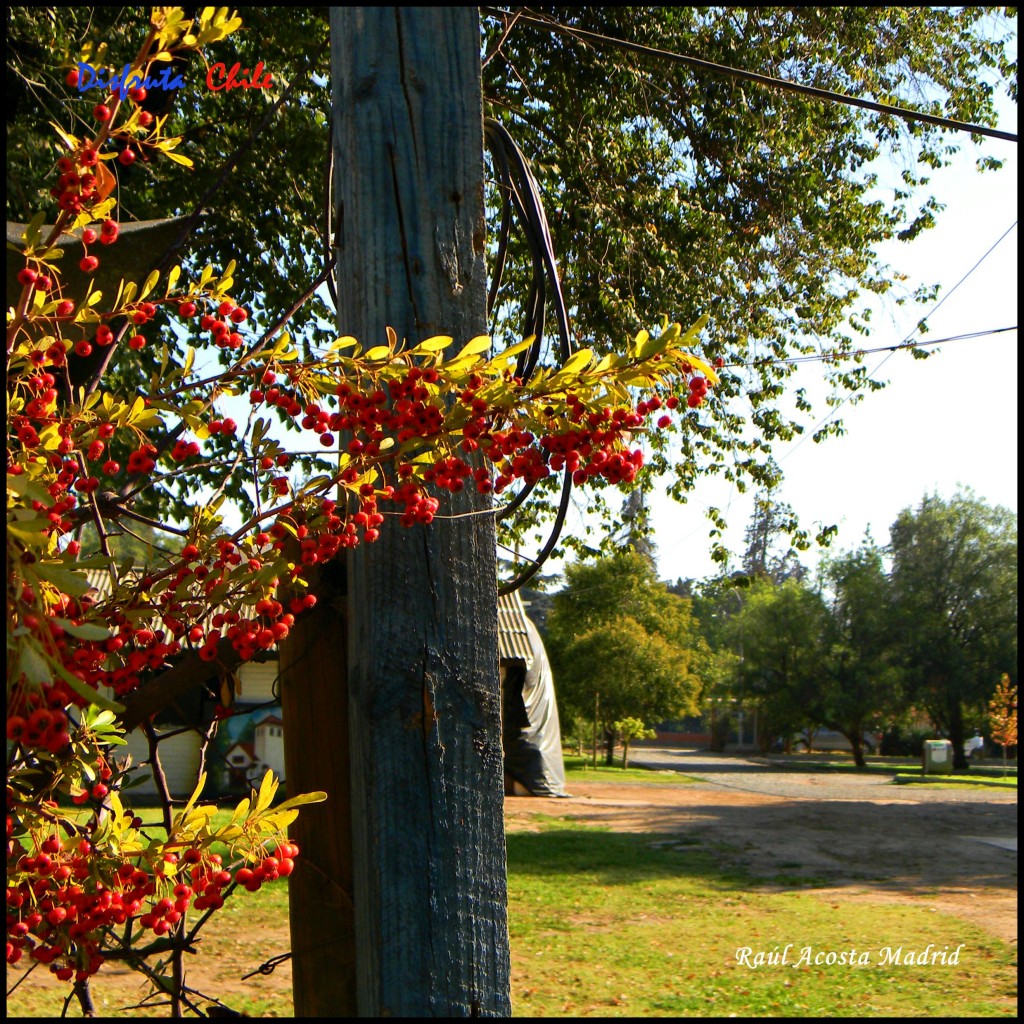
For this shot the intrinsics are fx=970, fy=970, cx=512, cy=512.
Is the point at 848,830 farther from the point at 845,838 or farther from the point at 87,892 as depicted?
the point at 87,892

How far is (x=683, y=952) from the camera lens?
23.9 ft

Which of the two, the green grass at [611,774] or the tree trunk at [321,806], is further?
the green grass at [611,774]

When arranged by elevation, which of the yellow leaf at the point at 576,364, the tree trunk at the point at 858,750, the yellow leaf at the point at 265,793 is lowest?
the tree trunk at the point at 858,750

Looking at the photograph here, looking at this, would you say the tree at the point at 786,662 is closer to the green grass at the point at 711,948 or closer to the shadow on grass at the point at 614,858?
the shadow on grass at the point at 614,858

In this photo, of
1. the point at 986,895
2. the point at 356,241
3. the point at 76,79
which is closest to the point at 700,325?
the point at 356,241

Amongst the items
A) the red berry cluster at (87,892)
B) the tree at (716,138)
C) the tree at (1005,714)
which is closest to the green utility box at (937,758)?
the tree at (1005,714)

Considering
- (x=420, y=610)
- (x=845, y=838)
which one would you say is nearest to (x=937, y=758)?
(x=845, y=838)

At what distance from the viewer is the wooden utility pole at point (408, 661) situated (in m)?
1.60

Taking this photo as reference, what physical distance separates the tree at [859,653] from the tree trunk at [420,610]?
126ft

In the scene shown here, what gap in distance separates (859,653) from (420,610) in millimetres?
41223

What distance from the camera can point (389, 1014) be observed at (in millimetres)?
1569

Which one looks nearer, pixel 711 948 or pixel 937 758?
pixel 711 948

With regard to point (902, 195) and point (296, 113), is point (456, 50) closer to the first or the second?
point (296, 113)

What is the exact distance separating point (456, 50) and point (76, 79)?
0.68 meters
